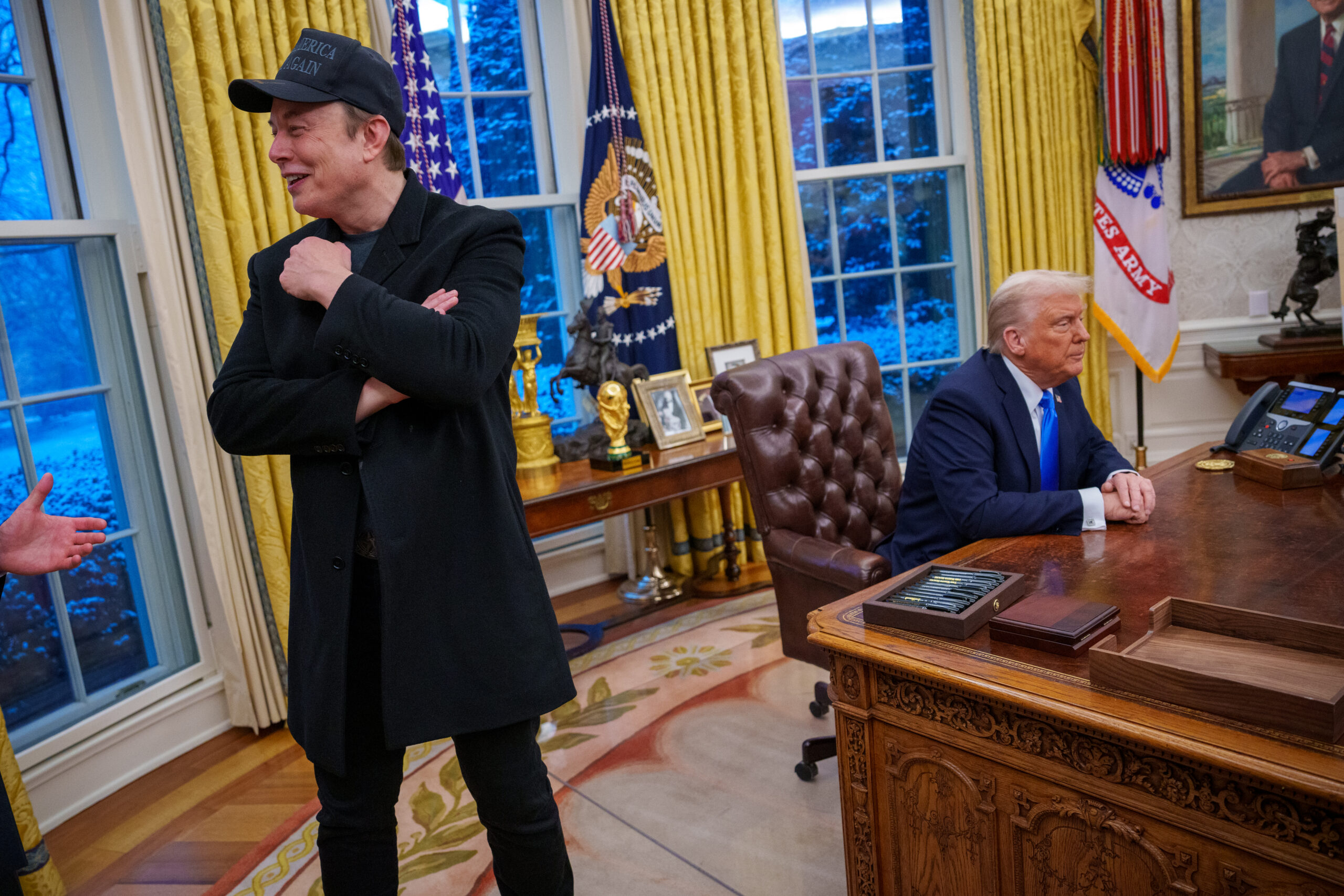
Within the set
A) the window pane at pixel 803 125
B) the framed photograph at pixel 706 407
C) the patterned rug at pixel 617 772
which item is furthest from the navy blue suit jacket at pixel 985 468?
the window pane at pixel 803 125

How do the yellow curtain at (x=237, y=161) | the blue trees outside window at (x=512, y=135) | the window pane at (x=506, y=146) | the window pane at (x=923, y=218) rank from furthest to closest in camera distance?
1. the window pane at (x=923, y=218)
2. the window pane at (x=506, y=146)
3. the blue trees outside window at (x=512, y=135)
4. the yellow curtain at (x=237, y=161)

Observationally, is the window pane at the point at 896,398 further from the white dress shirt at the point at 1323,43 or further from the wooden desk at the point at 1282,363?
the white dress shirt at the point at 1323,43

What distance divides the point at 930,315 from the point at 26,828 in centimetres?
421

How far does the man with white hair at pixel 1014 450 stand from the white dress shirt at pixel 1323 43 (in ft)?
10.3

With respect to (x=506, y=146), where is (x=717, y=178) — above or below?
below

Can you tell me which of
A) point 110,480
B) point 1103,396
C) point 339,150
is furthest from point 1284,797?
point 1103,396

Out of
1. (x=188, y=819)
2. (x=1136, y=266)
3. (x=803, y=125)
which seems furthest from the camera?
(x=803, y=125)

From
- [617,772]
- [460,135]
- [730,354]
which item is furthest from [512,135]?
[617,772]

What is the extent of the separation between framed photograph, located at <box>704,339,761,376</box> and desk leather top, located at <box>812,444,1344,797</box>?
218 centimetres

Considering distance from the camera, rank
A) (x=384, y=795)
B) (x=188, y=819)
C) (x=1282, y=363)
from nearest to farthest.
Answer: (x=384, y=795), (x=188, y=819), (x=1282, y=363)

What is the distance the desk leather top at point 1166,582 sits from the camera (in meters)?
1.20

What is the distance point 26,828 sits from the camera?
2.17m

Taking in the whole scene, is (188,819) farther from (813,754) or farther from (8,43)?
(8,43)

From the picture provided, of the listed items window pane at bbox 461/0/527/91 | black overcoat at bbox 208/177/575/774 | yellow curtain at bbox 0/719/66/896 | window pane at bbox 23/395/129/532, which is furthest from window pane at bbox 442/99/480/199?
black overcoat at bbox 208/177/575/774
